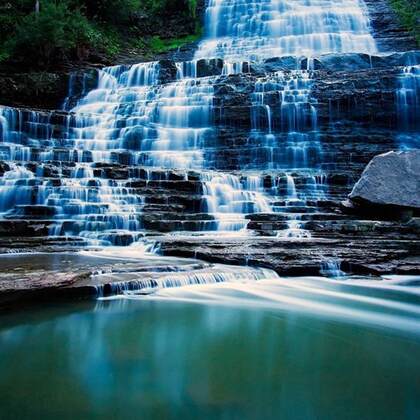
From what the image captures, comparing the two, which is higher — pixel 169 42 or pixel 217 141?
pixel 169 42

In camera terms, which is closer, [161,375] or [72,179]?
[161,375]

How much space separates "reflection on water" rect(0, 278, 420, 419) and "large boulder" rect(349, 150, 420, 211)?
501 cm

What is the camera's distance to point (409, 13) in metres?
27.9

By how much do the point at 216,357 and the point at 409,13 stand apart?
3069 cm

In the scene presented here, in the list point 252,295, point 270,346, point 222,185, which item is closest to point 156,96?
point 222,185

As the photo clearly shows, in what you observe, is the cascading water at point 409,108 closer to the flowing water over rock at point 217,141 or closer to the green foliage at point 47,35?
the flowing water over rock at point 217,141

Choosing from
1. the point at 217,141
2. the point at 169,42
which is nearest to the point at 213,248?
the point at 217,141

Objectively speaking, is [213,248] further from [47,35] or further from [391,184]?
[47,35]

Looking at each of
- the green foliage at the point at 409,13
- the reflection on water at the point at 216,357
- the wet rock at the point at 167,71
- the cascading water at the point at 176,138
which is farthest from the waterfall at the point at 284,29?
the reflection on water at the point at 216,357

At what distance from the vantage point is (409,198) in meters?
10.6

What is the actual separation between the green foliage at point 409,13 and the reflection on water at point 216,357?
25.4 metres

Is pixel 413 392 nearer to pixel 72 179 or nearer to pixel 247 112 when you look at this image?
pixel 72 179

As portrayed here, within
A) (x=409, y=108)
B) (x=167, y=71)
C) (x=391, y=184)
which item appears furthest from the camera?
(x=167, y=71)

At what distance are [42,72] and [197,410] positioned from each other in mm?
22271
